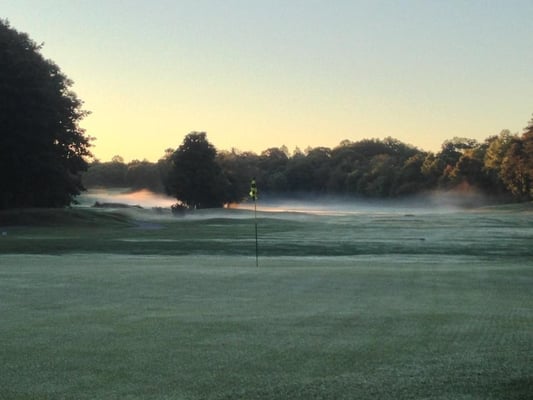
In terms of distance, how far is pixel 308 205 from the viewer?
414 feet

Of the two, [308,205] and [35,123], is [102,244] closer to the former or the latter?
[35,123]

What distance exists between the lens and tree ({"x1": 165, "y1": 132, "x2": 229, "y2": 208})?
8512 centimetres

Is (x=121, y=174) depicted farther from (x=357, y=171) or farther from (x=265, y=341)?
(x=265, y=341)

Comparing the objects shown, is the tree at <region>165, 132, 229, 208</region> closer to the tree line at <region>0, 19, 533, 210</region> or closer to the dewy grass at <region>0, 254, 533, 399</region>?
the tree line at <region>0, 19, 533, 210</region>

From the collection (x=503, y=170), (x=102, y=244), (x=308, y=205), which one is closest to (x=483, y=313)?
(x=102, y=244)

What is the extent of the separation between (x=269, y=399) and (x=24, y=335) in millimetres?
3402

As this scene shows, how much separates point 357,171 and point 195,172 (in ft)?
183

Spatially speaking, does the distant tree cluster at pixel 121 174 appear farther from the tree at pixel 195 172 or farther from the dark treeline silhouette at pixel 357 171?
the tree at pixel 195 172

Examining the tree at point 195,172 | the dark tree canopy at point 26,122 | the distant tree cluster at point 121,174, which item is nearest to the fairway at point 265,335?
the dark tree canopy at point 26,122

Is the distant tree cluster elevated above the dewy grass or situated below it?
above

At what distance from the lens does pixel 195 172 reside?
8544cm

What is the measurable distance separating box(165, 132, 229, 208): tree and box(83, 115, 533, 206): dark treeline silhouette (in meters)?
0.13

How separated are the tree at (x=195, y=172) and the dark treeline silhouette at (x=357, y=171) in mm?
134

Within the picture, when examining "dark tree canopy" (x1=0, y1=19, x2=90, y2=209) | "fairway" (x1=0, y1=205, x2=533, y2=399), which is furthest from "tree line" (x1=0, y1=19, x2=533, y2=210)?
"fairway" (x1=0, y1=205, x2=533, y2=399)
